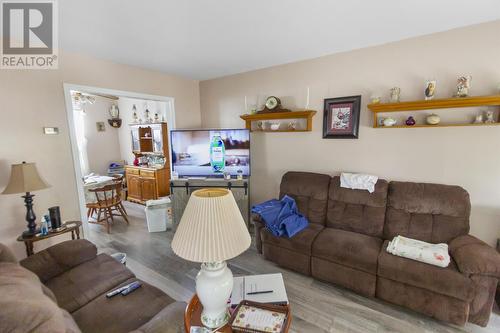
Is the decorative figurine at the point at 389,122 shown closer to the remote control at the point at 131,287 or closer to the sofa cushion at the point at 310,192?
the sofa cushion at the point at 310,192

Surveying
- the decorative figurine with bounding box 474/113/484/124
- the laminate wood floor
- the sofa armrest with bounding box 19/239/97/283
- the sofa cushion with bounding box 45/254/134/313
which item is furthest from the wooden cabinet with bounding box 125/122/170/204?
the decorative figurine with bounding box 474/113/484/124

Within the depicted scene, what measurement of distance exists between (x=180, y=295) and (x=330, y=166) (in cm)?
228

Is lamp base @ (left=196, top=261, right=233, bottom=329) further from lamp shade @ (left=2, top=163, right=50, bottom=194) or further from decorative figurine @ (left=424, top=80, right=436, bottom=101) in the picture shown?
decorative figurine @ (left=424, top=80, right=436, bottom=101)

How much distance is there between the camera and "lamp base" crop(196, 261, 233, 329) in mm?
1078

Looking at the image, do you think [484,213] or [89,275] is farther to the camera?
[484,213]

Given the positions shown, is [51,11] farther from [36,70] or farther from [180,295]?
[180,295]

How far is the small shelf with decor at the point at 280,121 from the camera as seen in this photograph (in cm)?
300

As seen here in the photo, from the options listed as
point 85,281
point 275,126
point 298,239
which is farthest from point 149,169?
point 298,239

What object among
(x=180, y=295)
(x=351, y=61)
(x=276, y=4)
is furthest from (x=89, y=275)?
(x=351, y=61)

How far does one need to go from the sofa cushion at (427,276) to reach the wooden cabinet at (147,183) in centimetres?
414

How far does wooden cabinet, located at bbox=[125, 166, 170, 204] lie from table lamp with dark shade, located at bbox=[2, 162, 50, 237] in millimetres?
2534

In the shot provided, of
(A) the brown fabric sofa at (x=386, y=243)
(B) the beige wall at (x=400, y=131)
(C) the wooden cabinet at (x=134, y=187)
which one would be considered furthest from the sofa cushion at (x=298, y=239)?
(C) the wooden cabinet at (x=134, y=187)

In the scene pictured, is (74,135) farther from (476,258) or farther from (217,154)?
(476,258)

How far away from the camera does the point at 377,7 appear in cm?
177
